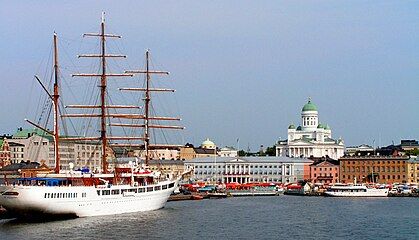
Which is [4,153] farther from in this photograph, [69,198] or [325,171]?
[69,198]

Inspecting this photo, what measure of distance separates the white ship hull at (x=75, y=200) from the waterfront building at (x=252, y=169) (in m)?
107

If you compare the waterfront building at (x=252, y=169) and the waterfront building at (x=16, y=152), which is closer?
the waterfront building at (x=16, y=152)

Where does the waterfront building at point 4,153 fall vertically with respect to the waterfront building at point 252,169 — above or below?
above

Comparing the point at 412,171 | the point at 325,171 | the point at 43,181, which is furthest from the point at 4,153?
the point at 43,181

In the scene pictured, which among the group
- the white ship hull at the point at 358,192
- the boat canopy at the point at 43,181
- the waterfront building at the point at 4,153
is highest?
the waterfront building at the point at 4,153

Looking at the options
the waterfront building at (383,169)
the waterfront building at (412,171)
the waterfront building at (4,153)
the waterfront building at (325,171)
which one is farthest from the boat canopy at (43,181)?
the waterfront building at (325,171)

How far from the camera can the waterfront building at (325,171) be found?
→ 18450cm

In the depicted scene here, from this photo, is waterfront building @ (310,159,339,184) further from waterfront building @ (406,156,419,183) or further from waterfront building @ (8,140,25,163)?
waterfront building @ (8,140,25,163)

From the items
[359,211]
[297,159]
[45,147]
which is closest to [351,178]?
[297,159]

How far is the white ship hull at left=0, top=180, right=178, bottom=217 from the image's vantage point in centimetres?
6656

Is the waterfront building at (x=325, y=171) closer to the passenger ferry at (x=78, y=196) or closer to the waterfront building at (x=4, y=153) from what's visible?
the waterfront building at (x=4, y=153)

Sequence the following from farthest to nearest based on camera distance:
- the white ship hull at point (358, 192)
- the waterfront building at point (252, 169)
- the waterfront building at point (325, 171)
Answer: the waterfront building at point (252, 169) → the waterfront building at point (325, 171) → the white ship hull at point (358, 192)

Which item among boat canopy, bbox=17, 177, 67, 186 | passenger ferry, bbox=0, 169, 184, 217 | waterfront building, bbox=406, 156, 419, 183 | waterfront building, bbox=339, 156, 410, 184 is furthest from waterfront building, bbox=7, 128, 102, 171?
boat canopy, bbox=17, 177, 67, 186

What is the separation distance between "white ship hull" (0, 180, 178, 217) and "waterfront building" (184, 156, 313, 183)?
107488 millimetres
